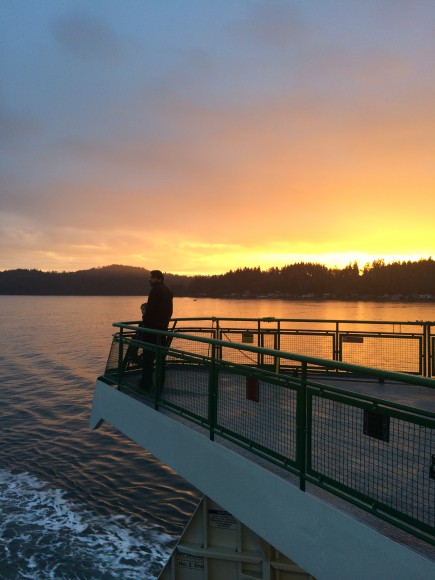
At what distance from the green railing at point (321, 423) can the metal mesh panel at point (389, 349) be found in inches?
72.5

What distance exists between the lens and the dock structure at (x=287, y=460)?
3.42 m

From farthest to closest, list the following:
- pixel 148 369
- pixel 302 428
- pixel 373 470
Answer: pixel 148 369
pixel 302 428
pixel 373 470

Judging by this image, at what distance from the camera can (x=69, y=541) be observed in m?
10.9

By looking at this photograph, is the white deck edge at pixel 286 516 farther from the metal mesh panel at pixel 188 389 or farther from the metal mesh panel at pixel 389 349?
the metal mesh panel at pixel 389 349

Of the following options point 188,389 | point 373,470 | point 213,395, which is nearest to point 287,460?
point 373,470

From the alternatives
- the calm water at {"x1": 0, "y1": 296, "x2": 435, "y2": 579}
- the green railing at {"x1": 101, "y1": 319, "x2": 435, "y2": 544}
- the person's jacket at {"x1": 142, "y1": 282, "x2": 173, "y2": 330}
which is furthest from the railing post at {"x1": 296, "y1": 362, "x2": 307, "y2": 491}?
the calm water at {"x1": 0, "y1": 296, "x2": 435, "y2": 579}

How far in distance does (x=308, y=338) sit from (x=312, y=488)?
6.76 meters

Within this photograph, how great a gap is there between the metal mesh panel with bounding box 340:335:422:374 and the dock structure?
142cm

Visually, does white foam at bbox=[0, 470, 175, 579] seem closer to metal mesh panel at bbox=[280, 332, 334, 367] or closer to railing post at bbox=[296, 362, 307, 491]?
metal mesh panel at bbox=[280, 332, 334, 367]

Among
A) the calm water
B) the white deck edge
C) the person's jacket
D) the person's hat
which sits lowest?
the calm water

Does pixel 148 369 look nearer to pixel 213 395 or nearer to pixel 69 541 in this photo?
pixel 213 395

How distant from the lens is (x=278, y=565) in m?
6.28

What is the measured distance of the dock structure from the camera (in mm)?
3418

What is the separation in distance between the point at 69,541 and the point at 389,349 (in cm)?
874
